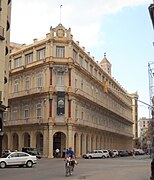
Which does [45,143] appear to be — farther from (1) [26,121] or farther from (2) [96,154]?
(2) [96,154]

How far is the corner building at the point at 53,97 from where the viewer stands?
57438mm

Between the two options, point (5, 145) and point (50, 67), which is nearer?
point (50, 67)

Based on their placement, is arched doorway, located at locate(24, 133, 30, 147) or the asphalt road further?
arched doorway, located at locate(24, 133, 30, 147)

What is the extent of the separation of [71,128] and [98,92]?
64.4ft

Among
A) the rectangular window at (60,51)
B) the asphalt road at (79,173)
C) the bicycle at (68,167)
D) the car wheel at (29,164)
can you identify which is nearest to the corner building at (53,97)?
the rectangular window at (60,51)

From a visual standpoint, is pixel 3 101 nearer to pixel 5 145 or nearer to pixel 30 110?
pixel 30 110

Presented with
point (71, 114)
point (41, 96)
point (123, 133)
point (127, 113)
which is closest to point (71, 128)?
point (71, 114)

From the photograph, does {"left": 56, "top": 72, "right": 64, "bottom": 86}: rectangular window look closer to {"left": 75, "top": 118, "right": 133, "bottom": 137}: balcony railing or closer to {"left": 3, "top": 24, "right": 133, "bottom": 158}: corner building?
{"left": 3, "top": 24, "right": 133, "bottom": 158}: corner building

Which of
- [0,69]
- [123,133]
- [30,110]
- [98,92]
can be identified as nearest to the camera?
[0,69]

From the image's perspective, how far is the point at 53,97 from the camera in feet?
189

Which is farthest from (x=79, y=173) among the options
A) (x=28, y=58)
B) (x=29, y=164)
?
(x=28, y=58)

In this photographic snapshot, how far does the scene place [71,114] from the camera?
58.2 meters

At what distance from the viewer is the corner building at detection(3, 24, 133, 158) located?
188ft

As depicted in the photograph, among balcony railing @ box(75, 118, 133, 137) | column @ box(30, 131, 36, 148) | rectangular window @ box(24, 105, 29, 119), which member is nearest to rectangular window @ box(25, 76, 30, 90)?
rectangular window @ box(24, 105, 29, 119)
